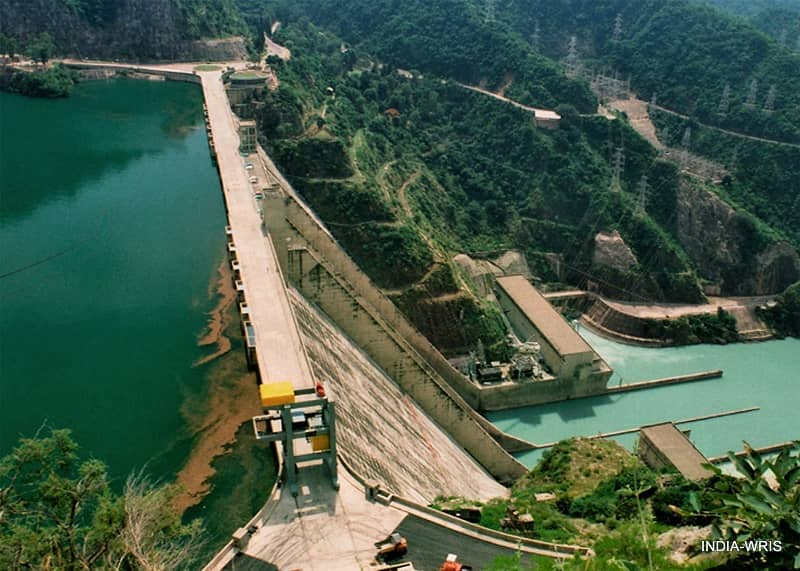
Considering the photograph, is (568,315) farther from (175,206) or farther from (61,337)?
(61,337)

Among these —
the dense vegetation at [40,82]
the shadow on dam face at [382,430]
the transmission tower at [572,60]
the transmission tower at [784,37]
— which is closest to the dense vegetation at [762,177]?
the transmission tower at [572,60]

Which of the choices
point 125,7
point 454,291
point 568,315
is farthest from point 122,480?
point 125,7

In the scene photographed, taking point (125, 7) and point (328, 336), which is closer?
point (328, 336)

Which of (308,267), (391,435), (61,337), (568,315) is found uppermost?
(308,267)

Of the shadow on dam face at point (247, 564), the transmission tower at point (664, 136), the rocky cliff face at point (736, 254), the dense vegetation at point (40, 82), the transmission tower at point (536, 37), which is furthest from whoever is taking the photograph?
the transmission tower at point (536, 37)

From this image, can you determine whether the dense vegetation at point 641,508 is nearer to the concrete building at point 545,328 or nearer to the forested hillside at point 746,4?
the concrete building at point 545,328

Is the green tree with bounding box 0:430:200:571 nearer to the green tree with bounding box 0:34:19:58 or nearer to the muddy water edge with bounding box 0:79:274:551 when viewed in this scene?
the muddy water edge with bounding box 0:79:274:551
